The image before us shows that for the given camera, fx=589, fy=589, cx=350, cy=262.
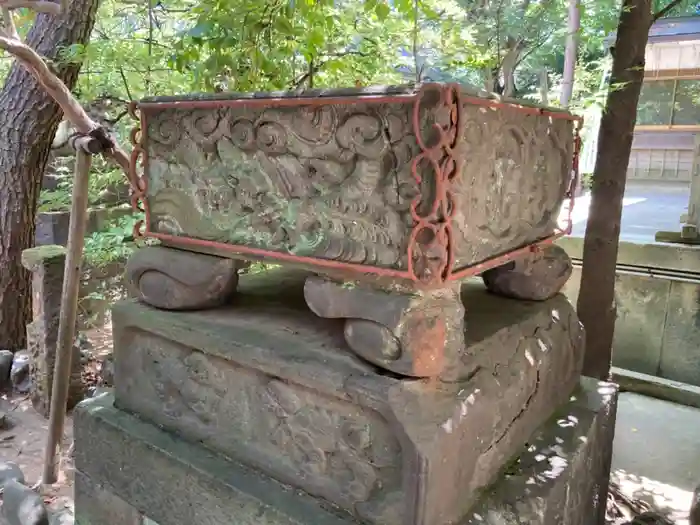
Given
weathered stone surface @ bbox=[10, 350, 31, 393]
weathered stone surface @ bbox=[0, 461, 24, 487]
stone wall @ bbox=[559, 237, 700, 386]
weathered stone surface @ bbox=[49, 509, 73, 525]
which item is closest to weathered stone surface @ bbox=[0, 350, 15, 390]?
weathered stone surface @ bbox=[10, 350, 31, 393]

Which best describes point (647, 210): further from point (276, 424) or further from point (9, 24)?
point (276, 424)

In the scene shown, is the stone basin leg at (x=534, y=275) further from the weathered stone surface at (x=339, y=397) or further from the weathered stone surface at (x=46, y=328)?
the weathered stone surface at (x=46, y=328)

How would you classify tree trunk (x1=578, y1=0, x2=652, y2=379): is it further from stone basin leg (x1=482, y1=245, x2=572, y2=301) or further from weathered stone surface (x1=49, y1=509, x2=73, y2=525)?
weathered stone surface (x1=49, y1=509, x2=73, y2=525)

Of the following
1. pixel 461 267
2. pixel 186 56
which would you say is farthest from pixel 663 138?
pixel 461 267

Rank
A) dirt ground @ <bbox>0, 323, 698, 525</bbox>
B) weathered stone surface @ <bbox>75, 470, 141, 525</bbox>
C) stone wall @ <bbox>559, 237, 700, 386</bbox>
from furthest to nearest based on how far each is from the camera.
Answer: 1. stone wall @ <bbox>559, 237, 700, 386</bbox>
2. dirt ground @ <bbox>0, 323, 698, 525</bbox>
3. weathered stone surface @ <bbox>75, 470, 141, 525</bbox>

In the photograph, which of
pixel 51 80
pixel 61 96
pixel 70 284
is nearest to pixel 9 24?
pixel 51 80

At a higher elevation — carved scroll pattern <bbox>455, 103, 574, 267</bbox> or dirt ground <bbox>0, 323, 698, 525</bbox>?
carved scroll pattern <bbox>455, 103, 574, 267</bbox>

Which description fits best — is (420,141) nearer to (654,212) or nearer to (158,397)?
(158,397)

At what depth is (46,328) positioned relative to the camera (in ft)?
13.9

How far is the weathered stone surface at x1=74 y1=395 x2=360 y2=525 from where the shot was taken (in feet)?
5.30

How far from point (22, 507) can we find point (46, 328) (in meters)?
1.70

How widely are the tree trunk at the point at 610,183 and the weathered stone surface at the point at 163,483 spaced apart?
245 cm

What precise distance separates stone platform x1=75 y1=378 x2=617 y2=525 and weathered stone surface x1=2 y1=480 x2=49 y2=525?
73cm

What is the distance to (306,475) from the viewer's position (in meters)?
1.64
